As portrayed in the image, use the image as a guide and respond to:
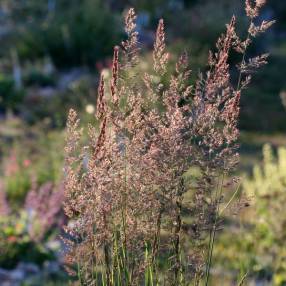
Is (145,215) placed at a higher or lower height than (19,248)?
lower

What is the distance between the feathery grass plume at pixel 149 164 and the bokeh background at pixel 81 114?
217 mm

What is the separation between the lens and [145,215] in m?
2.35

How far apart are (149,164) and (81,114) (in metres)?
7.50

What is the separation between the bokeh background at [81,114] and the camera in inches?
205

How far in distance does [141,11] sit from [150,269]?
47.7 ft

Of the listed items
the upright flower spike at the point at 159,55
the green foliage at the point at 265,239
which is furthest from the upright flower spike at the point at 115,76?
the green foliage at the point at 265,239

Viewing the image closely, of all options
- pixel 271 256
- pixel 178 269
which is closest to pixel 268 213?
pixel 271 256

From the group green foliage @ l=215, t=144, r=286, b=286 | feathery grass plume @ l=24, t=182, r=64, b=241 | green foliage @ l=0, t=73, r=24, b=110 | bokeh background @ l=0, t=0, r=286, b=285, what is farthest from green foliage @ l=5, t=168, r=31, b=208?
green foliage @ l=0, t=73, r=24, b=110

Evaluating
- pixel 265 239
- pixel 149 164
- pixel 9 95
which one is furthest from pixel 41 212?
pixel 9 95

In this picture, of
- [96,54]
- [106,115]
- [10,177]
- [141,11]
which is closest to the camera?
[106,115]

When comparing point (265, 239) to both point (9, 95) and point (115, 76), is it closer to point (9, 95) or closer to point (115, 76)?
point (115, 76)

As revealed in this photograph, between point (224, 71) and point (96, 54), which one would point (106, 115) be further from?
point (96, 54)

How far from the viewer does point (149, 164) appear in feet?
7.31

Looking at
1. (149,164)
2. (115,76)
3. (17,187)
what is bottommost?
(149,164)
